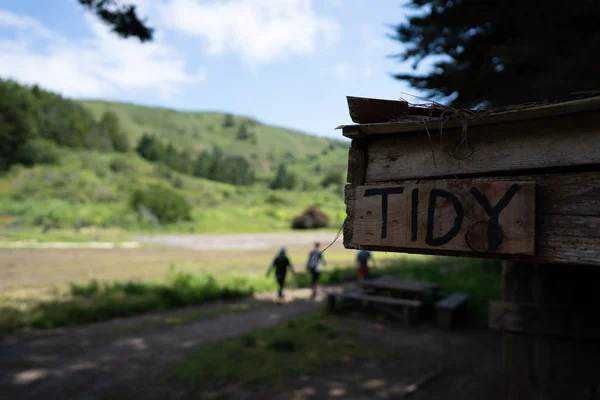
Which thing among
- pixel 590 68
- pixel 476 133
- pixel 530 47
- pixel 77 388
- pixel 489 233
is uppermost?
pixel 530 47

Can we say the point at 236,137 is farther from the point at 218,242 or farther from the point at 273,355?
the point at 273,355

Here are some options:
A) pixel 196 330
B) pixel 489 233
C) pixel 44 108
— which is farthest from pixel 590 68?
pixel 44 108

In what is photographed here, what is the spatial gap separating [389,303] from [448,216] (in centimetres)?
925

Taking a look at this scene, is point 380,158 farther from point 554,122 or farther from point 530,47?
point 530,47

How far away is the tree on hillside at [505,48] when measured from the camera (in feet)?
12.5

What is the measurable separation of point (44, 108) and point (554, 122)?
9693 centimetres

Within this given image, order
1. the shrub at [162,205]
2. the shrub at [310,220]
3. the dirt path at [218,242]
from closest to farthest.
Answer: the dirt path at [218,242], the shrub at [162,205], the shrub at [310,220]

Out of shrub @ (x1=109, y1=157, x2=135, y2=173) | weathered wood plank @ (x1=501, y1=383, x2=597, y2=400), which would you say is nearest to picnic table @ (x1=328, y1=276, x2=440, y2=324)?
weathered wood plank @ (x1=501, y1=383, x2=597, y2=400)

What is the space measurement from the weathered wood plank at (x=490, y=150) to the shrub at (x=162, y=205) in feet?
146

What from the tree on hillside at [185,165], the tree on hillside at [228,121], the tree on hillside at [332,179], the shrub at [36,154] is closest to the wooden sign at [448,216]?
the shrub at [36,154]

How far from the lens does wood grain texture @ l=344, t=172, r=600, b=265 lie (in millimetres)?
1210

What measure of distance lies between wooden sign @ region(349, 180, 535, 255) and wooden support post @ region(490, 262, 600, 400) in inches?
35.4

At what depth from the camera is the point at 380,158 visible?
163 centimetres

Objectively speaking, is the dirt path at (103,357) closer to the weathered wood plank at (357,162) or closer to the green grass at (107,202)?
the weathered wood plank at (357,162)
